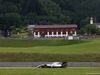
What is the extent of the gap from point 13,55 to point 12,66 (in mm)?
5841

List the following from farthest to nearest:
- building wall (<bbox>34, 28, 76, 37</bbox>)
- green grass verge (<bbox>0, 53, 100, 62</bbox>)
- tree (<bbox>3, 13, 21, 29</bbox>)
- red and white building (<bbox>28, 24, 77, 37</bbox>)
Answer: tree (<bbox>3, 13, 21, 29</bbox>), building wall (<bbox>34, 28, 76, 37</bbox>), red and white building (<bbox>28, 24, 77, 37</bbox>), green grass verge (<bbox>0, 53, 100, 62</bbox>)

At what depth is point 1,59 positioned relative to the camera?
147 ft

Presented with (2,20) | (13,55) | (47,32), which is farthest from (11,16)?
(13,55)

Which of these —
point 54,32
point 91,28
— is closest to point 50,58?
point 91,28

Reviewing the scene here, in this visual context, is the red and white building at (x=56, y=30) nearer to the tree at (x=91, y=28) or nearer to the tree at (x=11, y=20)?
the tree at (x=91, y=28)

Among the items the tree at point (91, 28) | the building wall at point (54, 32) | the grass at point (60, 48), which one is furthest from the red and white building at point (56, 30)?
the grass at point (60, 48)

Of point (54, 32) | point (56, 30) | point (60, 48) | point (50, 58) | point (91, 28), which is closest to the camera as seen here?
point (50, 58)

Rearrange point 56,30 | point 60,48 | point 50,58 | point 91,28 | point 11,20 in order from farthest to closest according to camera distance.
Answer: point 11,20
point 56,30
point 91,28
point 60,48
point 50,58

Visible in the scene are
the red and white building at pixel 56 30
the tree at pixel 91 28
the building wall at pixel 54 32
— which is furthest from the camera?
the building wall at pixel 54 32

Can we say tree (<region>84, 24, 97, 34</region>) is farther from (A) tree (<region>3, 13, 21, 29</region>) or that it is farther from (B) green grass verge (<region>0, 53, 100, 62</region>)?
(A) tree (<region>3, 13, 21, 29</region>)

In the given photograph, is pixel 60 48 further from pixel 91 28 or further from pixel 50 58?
pixel 91 28

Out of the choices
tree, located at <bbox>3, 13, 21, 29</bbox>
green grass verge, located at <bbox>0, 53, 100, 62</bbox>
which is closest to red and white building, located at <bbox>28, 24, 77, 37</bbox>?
tree, located at <bbox>3, 13, 21, 29</bbox>

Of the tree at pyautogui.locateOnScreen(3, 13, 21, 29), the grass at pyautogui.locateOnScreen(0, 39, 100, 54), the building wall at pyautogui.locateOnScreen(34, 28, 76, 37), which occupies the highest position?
the tree at pyautogui.locateOnScreen(3, 13, 21, 29)

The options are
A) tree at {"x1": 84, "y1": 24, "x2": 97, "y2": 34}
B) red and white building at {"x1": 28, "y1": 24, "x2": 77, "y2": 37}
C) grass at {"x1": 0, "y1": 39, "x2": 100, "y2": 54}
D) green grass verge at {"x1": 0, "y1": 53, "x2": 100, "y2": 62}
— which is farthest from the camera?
→ red and white building at {"x1": 28, "y1": 24, "x2": 77, "y2": 37}
